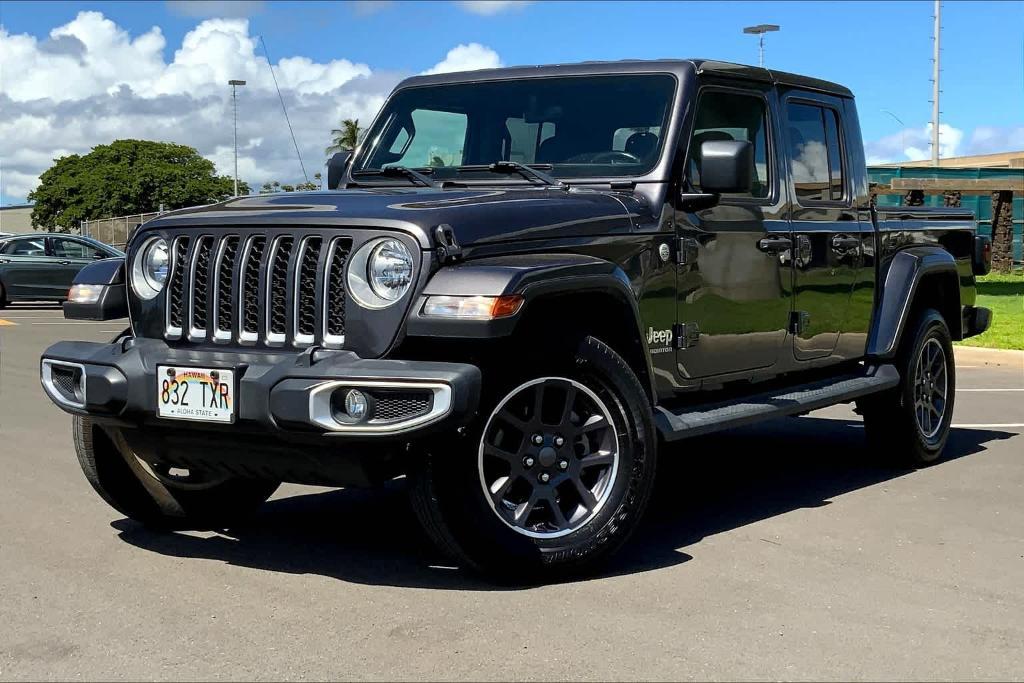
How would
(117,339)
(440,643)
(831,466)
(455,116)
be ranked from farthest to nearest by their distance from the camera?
(831,466) → (455,116) → (117,339) → (440,643)

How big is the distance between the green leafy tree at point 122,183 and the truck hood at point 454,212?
330ft

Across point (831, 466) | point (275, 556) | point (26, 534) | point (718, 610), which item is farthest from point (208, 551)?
point (831, 466)

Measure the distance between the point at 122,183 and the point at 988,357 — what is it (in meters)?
99.5

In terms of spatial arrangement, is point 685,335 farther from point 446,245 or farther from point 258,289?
point 258,289

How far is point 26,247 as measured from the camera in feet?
87.6

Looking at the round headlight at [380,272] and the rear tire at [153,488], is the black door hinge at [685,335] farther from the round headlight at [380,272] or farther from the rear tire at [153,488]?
the rear tire at [153,488]

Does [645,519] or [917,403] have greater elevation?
[917,403]

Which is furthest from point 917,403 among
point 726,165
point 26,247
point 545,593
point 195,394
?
point 26,247

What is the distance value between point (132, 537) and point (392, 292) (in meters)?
1.90

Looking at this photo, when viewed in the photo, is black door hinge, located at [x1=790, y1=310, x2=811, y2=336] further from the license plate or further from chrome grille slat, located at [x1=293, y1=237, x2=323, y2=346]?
the license plate

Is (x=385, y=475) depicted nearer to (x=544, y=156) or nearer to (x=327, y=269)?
(x=327, y=269)

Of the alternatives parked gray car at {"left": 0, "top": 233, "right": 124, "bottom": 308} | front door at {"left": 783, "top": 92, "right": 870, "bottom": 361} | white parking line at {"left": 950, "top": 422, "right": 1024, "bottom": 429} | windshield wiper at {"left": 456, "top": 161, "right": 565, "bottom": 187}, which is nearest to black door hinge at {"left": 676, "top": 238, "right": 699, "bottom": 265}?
windshield wiper at {"left": 456, "top": 161, "right": 565, "bottom": 187}

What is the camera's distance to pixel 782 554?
18.3 feet

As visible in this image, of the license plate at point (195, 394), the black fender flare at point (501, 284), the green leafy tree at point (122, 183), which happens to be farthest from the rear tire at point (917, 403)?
the green leafy tree at point (122, 183)
